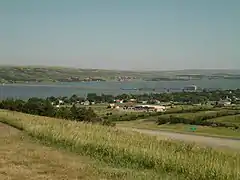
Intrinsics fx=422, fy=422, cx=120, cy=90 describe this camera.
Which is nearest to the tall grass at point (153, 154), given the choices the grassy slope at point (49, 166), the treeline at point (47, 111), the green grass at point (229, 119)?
the grassy slope at point (49, 166)

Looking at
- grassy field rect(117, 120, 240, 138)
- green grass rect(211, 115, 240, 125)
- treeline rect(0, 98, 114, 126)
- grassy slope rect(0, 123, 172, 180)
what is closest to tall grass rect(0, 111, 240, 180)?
grassy slope rect(0, 123, 172, 180)

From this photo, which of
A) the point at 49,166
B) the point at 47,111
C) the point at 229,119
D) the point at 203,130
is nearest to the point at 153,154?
the point at 49,166

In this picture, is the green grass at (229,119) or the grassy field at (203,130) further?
the green grass at (229,119)

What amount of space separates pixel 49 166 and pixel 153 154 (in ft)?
8.40

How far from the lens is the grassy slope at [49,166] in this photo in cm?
909

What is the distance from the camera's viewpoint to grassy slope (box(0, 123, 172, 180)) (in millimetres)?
9086

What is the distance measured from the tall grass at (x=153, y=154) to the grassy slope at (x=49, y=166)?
1.59 ft

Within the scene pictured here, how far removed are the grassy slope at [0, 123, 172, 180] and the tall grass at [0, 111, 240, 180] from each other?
0.49 m

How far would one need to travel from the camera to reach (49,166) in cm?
1028

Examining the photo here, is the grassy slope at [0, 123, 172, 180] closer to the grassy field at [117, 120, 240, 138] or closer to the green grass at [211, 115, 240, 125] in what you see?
the grassy field at [117, 120, 240, 138]

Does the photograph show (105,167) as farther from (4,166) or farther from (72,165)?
(4,166)

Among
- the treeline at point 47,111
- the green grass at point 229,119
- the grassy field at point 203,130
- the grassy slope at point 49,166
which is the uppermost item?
the grassy slope at point 49,166

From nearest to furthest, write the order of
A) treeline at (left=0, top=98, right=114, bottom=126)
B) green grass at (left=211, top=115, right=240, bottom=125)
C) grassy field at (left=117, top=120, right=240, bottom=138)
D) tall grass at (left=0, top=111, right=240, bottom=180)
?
tall grass at (left=0, top=111, right=240, bottom=180), treeline at (left=0, top=98, right=114, bottom=126), grassy field at (left=117, top=120, right=240, bottom=138), green grass at (left=211, top=115, right=240, bottom=125)

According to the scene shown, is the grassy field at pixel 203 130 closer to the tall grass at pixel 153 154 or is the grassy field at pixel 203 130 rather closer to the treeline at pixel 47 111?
the treeline at pixel 47 111
